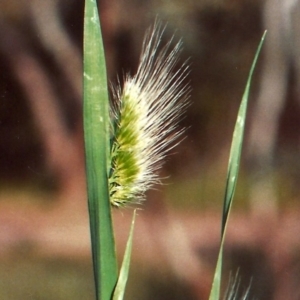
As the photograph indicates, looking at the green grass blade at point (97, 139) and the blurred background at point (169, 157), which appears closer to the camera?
the green grass blade at point (97, 139)

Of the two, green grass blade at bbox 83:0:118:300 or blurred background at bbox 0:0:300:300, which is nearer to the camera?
green grass blade at bbox 83:0:118:300

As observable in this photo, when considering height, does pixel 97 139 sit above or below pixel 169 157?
above

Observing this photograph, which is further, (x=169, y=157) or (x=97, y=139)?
(x=169, y=157)

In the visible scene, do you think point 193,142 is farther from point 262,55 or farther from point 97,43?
point 97,43
